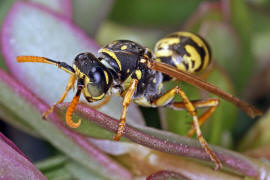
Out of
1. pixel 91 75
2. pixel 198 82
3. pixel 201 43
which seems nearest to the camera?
pixel 91 75

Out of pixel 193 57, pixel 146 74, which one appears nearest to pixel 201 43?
pixel 193 57

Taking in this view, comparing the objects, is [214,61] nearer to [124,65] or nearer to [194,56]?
[194,56]

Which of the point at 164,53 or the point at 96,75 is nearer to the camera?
the point at 96,75

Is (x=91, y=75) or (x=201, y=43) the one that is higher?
(x=201, y=43)

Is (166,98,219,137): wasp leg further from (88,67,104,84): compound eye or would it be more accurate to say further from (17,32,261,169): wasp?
(88,67,104,84): compound eye

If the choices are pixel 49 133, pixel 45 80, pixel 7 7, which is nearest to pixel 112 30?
pixel 7 7

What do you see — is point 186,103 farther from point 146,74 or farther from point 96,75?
point 96,75

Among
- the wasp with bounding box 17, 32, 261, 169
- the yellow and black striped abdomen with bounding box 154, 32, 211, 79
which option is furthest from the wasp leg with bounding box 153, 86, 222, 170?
the yellow and black striped abdomen with bounding box 154, 32, 211, 79

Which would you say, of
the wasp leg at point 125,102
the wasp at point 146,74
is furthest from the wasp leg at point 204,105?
the wasp leg at point 125,102
